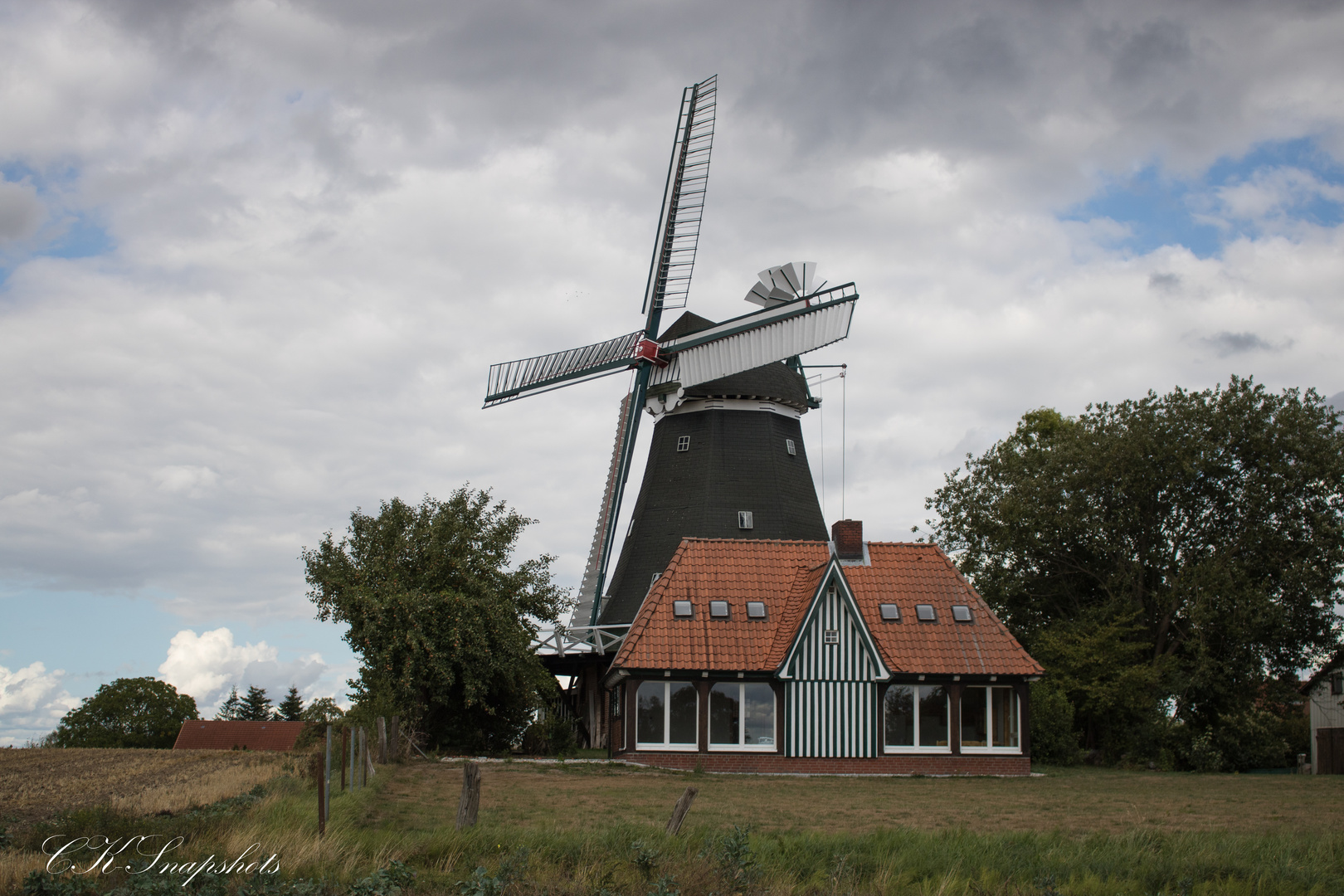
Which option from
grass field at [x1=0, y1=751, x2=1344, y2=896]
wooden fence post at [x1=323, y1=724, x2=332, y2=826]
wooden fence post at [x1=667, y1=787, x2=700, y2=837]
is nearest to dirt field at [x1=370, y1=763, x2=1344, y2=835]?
grass field at [x1=0, y1=751, x2=1344, y2=896]

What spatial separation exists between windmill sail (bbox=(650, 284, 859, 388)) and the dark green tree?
156ft

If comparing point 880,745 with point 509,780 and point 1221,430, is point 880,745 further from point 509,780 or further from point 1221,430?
point 1221,430

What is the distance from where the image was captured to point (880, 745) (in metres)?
25.8

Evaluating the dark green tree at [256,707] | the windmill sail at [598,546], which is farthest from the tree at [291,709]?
the windmill sail at [598,546]

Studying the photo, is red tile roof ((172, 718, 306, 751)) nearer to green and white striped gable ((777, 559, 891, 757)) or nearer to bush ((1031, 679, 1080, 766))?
green and white striped gable ((777, 559, 891, 757))

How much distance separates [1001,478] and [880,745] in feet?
43.4

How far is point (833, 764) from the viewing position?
83.5 ft

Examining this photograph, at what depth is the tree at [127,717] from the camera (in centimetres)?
5109

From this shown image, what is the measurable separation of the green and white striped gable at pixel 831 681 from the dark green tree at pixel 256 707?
173ft

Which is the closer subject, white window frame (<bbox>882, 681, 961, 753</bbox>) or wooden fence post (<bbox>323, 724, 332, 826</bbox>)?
wooden fence post (<bbox>323, 724, 332, 826</bbox>)

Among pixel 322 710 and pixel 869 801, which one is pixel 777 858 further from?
pixel 322 710

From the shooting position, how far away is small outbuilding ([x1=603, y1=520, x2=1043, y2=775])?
83.4ft

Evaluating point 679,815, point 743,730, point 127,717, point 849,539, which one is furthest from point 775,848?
point 127,717

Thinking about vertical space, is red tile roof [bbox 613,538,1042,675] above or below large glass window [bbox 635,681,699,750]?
above
